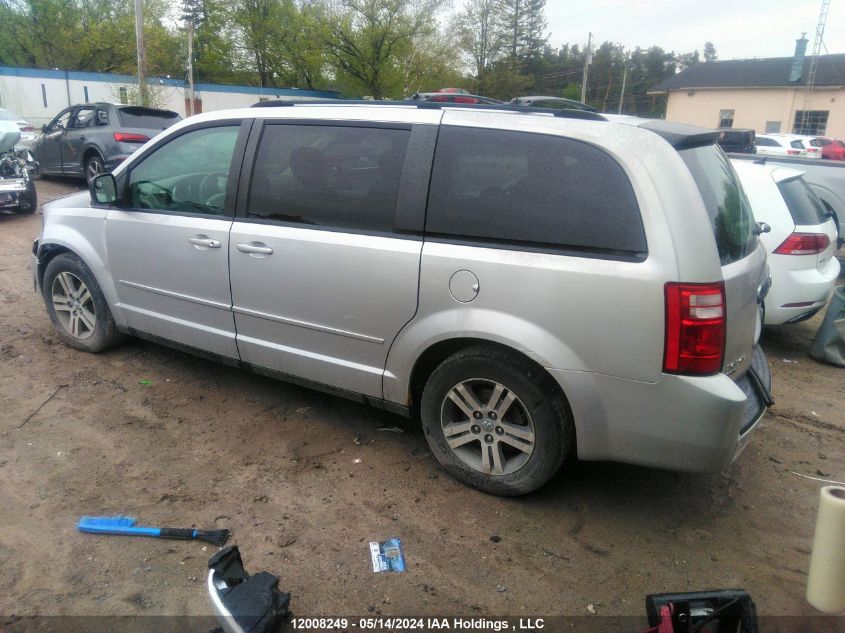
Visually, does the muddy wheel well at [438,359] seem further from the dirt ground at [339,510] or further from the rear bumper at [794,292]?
the rear bumper at [794,292]

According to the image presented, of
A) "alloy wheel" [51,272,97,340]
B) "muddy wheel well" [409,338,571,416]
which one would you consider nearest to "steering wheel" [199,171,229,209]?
"alloy wheel" [51,272,97,340]

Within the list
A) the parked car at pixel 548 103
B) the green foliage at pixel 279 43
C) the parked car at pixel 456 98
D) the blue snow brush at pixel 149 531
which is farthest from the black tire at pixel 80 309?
the green foliage at pixel 279 43

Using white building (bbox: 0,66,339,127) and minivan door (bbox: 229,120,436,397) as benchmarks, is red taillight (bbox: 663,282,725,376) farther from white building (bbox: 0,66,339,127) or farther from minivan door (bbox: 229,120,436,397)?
white building (bbox: 0,66,339,127)

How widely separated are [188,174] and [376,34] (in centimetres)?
4175

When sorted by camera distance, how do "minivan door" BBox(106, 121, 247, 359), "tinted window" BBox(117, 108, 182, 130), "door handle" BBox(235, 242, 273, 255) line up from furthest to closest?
1. "tinted window" BBox(117, 108, 182, 130)
2. "minivan door" BBox(106, 121, 247, 359)
3. "door handle" BBox(235, 242, 273, 255)

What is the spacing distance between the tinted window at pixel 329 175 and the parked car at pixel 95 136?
9.36m

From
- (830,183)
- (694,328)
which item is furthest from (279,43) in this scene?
(694,328)

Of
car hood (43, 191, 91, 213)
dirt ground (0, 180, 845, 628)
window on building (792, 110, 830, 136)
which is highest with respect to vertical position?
window on building (792, 110, 830, 136)

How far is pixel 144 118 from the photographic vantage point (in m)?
12.9

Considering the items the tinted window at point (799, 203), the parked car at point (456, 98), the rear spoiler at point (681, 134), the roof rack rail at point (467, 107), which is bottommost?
the tinted window at point (799, 203)

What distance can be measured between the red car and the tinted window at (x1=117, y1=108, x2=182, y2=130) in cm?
2389

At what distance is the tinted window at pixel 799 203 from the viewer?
574cm

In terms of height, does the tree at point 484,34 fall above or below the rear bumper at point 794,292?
above

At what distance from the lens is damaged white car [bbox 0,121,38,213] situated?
406 inches
